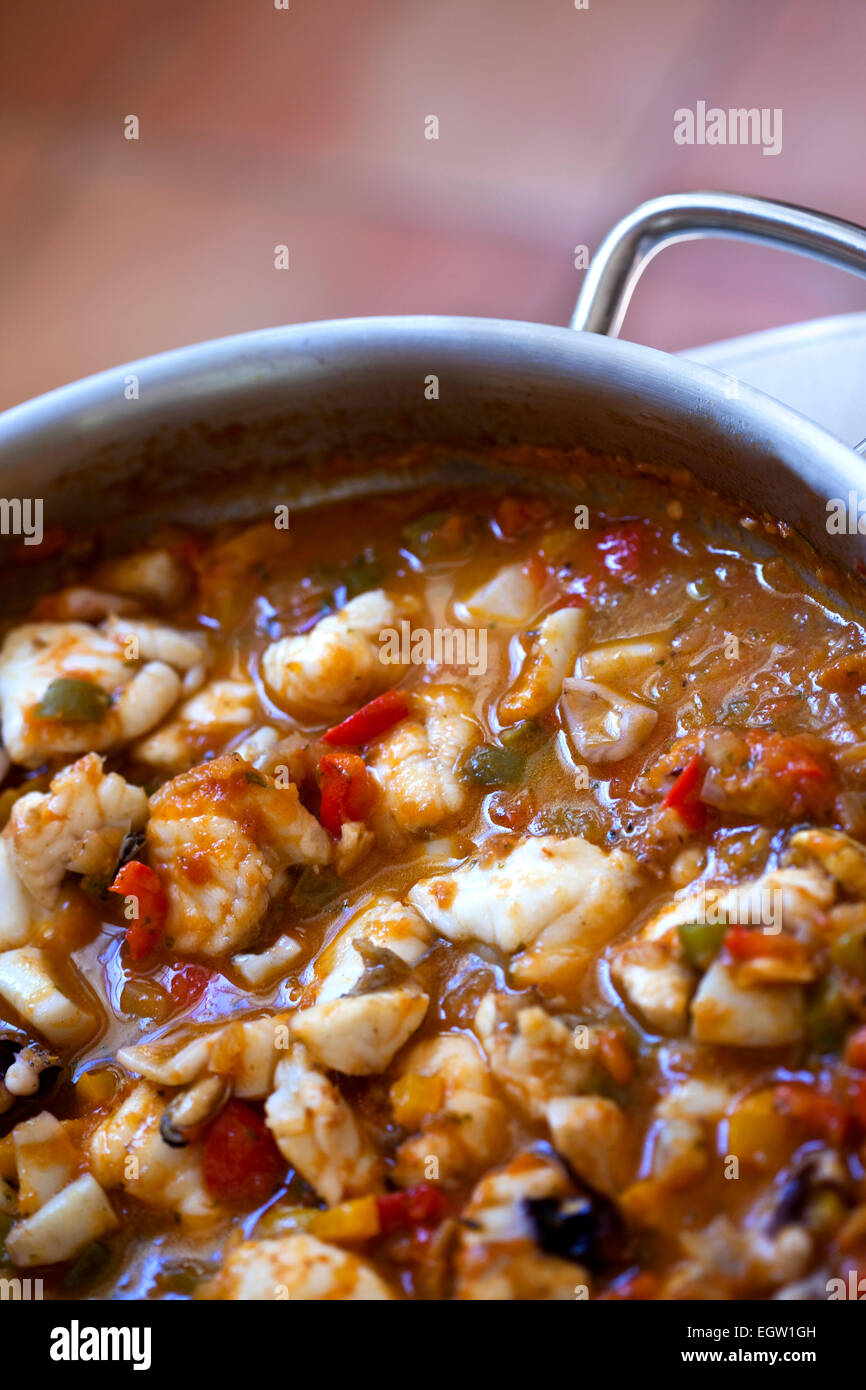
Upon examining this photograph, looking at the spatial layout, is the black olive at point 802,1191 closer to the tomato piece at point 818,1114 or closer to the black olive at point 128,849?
the tomato piece at point 818,1114

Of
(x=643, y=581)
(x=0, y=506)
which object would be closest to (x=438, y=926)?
(x=643, y=581)

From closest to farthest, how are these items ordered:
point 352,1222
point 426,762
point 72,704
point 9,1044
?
point 352,1222
point 9,1044
point 426,762
point 72,704

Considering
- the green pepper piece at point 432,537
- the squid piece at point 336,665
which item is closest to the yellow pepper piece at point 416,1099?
the squid piece at point 336,665

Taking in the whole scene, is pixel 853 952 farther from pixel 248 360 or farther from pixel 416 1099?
pixel 248 360

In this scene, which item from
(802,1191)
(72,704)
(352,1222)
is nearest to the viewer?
(802,1191)

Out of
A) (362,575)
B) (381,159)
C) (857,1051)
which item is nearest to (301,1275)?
(857,1051)

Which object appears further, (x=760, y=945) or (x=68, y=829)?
(x=68, y=829)

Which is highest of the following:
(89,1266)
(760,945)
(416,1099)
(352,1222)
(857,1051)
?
(760,945)
